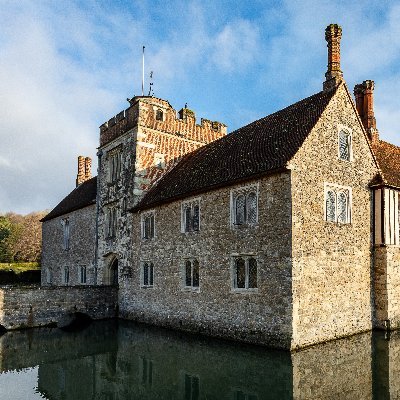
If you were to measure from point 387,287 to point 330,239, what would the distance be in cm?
322

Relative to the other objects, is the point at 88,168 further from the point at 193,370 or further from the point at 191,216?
the point at 193,370

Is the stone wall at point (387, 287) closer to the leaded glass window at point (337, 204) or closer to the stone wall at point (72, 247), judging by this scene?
the leaded glass window at point (337, 204)

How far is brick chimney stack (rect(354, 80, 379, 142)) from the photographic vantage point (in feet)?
65.1

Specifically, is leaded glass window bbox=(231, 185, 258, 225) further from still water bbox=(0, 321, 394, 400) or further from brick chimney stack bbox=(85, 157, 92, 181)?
brick chimney stack bbox=(85, 157, 92, 181)

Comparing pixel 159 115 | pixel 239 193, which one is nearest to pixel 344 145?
pixel 239 193

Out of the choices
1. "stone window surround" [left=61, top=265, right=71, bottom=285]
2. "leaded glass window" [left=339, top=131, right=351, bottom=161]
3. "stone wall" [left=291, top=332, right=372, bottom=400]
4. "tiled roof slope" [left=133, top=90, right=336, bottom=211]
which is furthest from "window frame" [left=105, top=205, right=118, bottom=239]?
"stone wall" [left=291, top=332, right=372, bottom=400]

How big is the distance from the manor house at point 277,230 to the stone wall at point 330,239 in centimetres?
5

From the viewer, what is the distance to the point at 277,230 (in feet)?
45.5

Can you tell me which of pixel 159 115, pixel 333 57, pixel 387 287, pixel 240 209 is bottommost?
pixel 387 287

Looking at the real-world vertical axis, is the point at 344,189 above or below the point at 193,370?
above

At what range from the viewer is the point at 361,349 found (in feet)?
43.8

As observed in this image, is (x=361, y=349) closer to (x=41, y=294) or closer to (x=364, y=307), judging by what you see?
(x=364, y=307)

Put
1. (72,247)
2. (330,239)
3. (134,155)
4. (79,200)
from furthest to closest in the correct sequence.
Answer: (79,200)
(72,247)
(134,155)
(330,239)

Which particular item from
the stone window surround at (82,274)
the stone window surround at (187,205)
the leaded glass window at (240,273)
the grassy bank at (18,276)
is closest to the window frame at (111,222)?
the stone window surround at (82,274)
